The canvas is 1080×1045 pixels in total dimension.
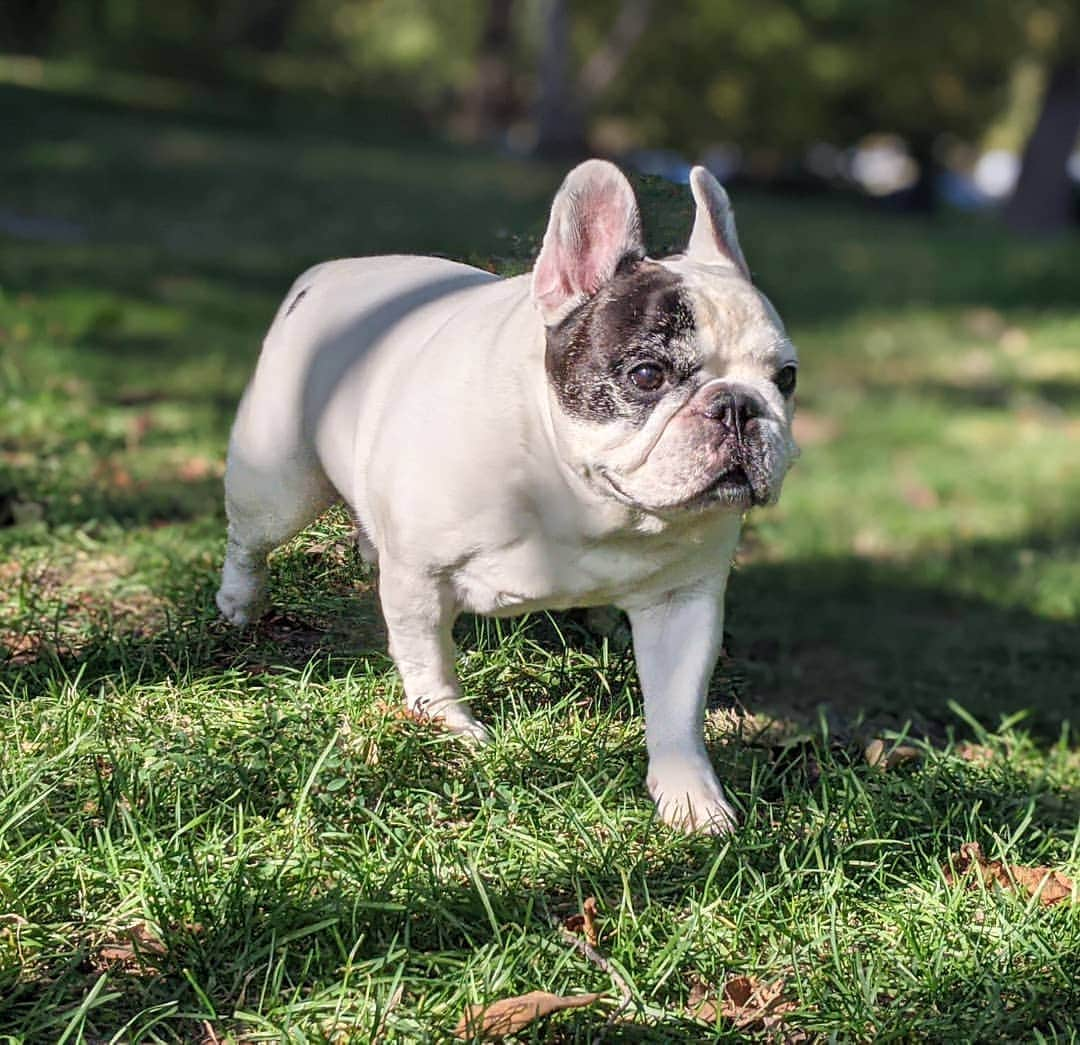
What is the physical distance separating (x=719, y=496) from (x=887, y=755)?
1.20 meters

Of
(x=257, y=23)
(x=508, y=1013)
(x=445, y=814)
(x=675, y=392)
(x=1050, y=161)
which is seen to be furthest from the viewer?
(x=257, y=23)

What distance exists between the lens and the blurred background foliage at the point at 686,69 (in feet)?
78.6

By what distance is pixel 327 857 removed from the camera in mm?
2898

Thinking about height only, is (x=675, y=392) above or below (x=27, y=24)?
above

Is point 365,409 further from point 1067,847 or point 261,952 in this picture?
point 1067,847

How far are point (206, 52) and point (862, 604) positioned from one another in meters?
25.5

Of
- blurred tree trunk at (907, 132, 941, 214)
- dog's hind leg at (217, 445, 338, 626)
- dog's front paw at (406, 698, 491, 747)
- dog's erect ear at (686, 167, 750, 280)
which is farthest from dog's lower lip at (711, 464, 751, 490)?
blurred tree trunk at (907, 132, 941, 214)

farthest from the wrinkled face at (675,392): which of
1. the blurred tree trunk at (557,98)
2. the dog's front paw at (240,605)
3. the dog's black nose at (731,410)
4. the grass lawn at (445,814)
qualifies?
the blurred tree trunk at (557,98)

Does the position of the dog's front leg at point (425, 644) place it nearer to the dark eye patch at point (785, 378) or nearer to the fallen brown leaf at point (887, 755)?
the dark eye patch at point (785, 378)

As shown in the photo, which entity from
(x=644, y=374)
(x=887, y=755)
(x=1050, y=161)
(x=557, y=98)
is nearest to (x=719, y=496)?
(x=644, y=374)

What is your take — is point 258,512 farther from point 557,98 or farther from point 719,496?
point 557,98

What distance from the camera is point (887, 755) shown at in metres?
3.75

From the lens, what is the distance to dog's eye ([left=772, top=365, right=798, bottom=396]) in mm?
2957

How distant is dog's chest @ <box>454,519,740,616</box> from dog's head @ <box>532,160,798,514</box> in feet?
0.55
